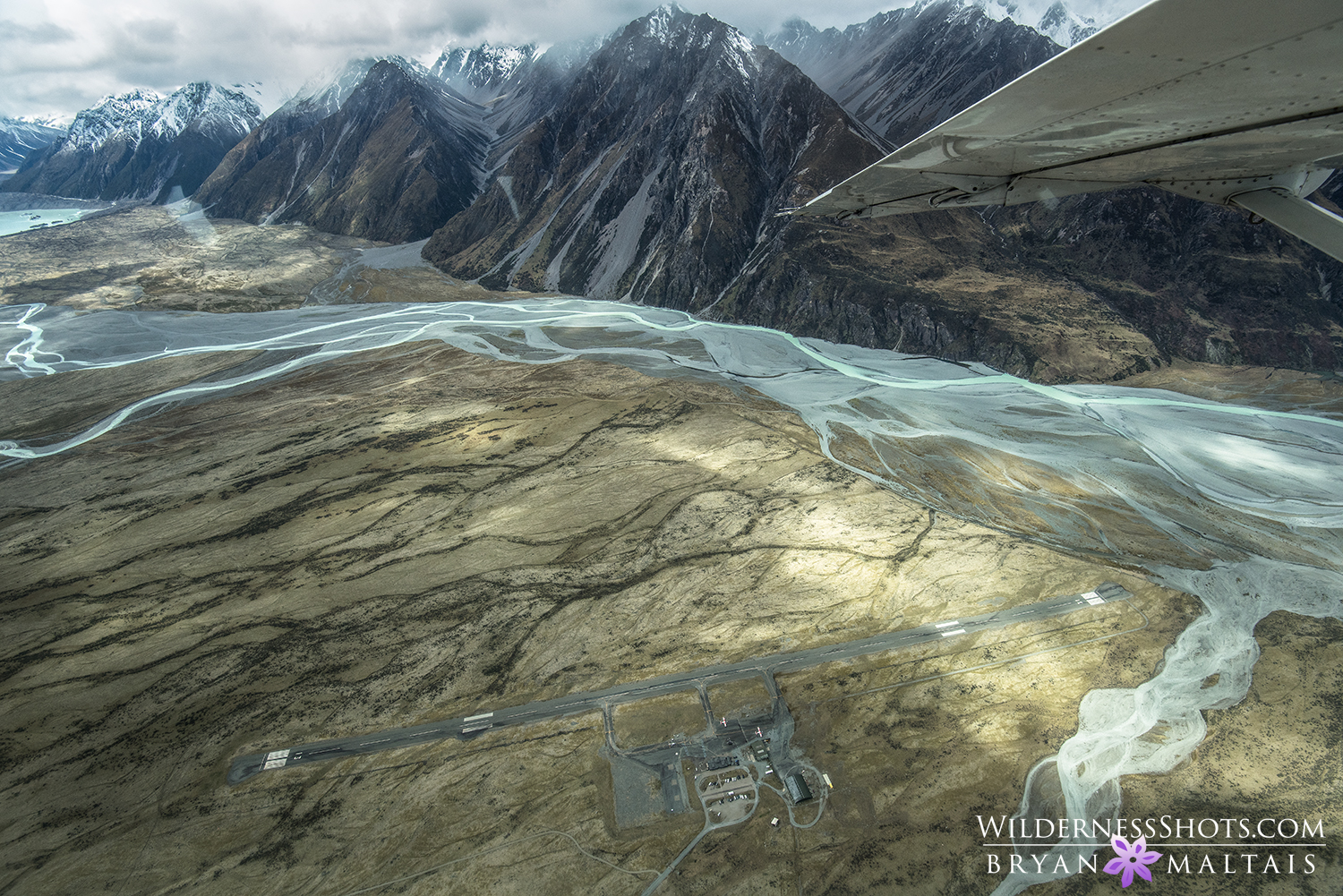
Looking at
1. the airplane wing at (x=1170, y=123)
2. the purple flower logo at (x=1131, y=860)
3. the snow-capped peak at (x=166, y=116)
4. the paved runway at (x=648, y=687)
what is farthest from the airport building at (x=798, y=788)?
the snow-capped peak at (x=166, y=116)

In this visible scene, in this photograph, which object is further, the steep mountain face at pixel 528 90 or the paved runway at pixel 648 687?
the steep mountain face at pixel 528 90

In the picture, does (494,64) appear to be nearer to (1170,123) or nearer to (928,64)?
(928,64)

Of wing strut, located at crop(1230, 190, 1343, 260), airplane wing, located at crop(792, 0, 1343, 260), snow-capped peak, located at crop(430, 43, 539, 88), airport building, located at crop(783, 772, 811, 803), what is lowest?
airport building, located at crop(783, 772, 811, 803)

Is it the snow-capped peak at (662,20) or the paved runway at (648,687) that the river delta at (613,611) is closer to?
the paved runway at (648,687)

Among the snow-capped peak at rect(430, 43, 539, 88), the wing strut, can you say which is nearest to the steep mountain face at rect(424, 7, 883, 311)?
the wing strut

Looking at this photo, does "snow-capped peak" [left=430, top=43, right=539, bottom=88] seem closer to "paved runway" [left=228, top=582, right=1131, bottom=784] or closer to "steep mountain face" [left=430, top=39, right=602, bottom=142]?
"steep mountain face" [left=430, top=39, right=602, bottom=142]

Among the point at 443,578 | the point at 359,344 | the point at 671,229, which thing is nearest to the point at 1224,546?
the point at 443,578
